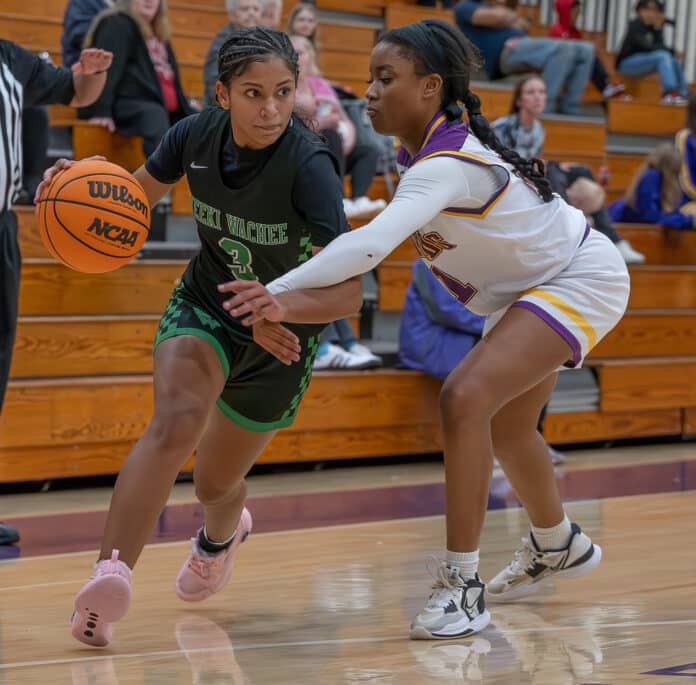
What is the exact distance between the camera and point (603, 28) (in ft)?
35.8

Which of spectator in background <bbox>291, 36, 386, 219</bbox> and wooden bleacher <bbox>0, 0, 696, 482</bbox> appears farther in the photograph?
spectator in background <bbox>291, 36, 386, 219</bbox>

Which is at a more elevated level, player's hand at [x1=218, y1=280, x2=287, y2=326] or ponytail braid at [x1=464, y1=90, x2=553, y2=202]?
ponytail braid at [x1=464, y1=90, x2=553, y2=202]

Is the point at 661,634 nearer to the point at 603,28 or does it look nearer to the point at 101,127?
the point at 101,127

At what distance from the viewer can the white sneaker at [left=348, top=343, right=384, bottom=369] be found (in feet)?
19.6

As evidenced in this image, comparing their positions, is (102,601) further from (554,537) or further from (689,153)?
(689,153)

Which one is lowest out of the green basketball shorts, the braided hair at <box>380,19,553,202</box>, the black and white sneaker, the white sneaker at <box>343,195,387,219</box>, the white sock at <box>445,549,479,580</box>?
the white sneaker at <box>343,195,387,219</box>

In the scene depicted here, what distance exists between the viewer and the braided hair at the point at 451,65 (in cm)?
311

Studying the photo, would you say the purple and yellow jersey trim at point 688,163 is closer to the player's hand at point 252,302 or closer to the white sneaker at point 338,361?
the white sneaker at point 338,361

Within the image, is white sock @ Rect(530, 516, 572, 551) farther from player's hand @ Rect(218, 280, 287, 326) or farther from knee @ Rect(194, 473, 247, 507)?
player's hand @ Rect(218, 280, 287, 326)

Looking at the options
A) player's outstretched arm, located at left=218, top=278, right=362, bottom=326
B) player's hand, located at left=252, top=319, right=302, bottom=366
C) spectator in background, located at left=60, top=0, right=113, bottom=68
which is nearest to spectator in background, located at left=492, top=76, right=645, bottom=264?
spectator in background, located at left=60, top=0, right=113, bottom=68

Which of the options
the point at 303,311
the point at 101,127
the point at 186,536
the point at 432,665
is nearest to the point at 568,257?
the point at 303,311

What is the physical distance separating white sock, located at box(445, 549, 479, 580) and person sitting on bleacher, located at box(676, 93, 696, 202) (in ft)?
16.9

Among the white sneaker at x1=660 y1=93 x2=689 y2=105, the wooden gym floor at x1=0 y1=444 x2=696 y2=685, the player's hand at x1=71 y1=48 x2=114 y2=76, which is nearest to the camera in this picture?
the wooden gym floor at x1=0 y1=444 x2=696 y2=685

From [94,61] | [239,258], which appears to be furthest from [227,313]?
[94,61]
